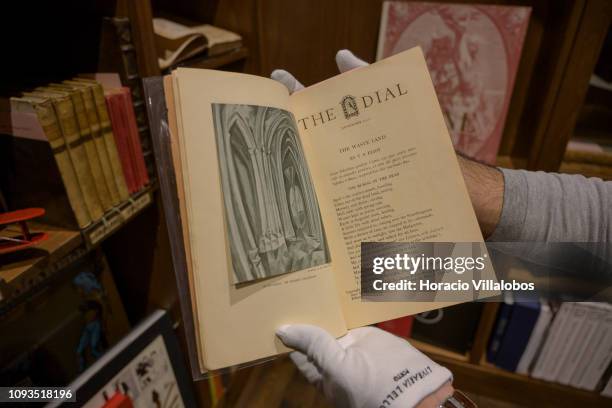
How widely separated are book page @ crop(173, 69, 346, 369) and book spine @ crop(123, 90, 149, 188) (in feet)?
1.13

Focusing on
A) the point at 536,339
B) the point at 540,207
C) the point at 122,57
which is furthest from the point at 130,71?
the point at 536,339

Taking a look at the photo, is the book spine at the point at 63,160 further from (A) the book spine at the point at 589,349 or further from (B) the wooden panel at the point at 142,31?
(A) the book spine at the point at 589,349

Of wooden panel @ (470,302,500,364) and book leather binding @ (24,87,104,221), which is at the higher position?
book leather binding @ (24,87,104,221)

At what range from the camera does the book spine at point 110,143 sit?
680 mm

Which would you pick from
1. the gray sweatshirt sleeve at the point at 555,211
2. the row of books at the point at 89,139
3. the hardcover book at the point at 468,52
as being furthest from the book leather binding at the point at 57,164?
the hardcover book at the point at 468,52

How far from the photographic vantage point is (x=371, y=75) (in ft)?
1.74

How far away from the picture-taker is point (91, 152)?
675 millimetres

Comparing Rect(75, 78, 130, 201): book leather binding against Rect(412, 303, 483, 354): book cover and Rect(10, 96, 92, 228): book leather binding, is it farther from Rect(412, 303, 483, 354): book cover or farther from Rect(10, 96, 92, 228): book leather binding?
Rect(412, 303, 483, 354): book cover

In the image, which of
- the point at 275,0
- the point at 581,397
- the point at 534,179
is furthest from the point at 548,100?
the point at 581,397

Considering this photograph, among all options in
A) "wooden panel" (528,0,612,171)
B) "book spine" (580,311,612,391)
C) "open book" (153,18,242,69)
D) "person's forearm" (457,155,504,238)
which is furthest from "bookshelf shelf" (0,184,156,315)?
"book spine" (580,311,612,391)

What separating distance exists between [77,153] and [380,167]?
51cm

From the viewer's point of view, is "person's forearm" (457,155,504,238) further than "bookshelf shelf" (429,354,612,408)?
No

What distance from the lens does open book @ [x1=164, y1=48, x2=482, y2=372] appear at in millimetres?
460

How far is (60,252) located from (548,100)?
3.54ft
